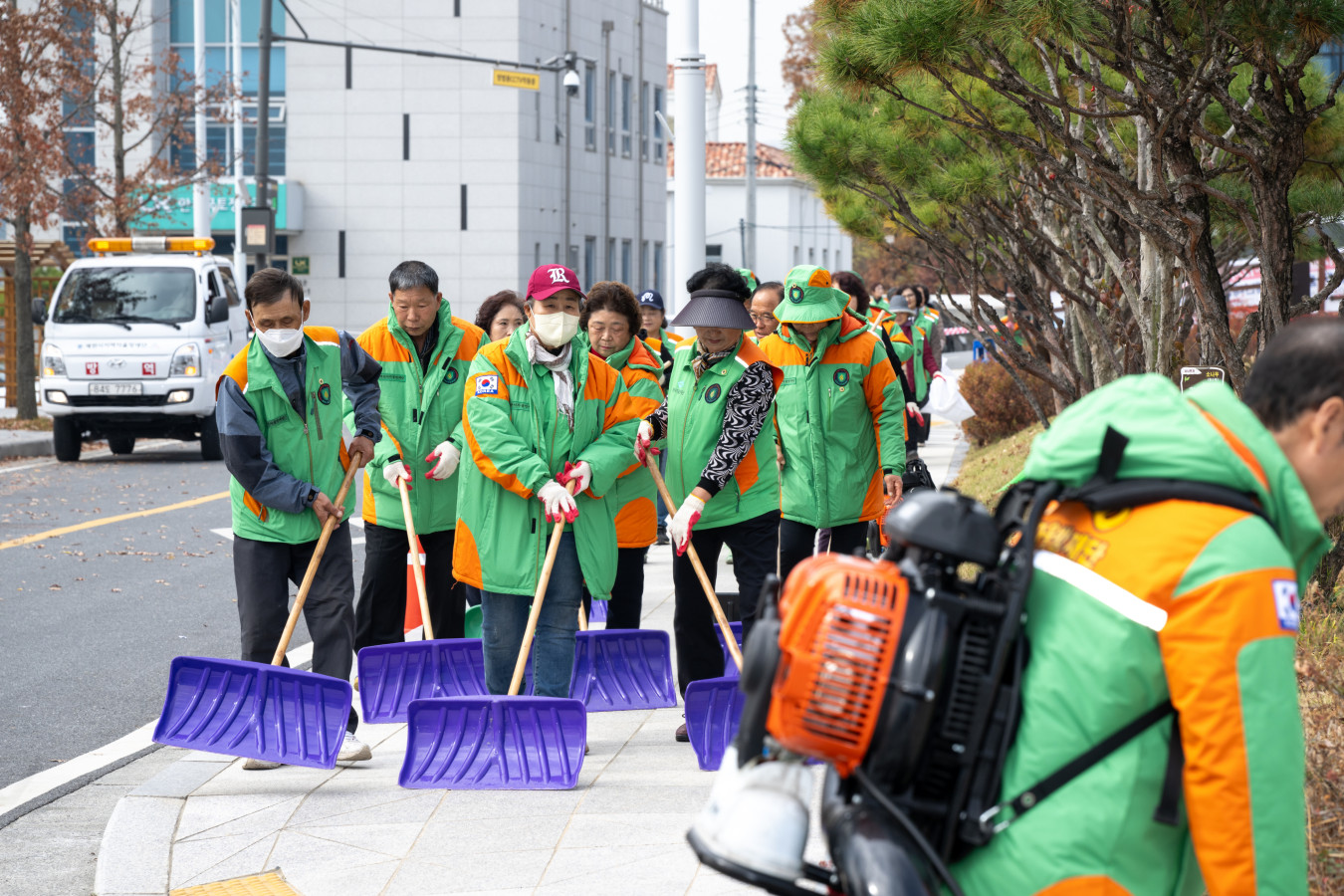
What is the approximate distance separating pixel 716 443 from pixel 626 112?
4350 cm

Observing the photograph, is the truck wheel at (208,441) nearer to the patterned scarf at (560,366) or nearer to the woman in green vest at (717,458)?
the woman in green vest at (717,458)

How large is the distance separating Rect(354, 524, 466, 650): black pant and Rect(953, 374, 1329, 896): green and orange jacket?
4.81m

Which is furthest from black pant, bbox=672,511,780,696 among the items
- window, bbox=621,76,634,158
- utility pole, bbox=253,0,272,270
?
window, bbox=621,76,634,158

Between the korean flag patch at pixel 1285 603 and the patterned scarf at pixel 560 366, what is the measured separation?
3.67 meters

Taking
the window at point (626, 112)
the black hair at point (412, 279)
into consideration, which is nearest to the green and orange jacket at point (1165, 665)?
the black hair at point (412, 279)

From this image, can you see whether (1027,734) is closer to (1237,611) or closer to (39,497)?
(1237,611)

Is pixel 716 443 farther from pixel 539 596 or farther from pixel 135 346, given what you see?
pixel 135 346

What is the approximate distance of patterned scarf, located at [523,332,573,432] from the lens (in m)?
5.37

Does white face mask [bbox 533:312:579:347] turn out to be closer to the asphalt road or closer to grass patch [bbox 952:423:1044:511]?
the asphalt road

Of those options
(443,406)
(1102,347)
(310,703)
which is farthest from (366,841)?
(1102,347)

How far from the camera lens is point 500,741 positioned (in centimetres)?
525

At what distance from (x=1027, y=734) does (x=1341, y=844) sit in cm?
191

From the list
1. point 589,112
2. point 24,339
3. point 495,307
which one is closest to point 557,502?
point 495,307

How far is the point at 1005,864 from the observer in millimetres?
2035
